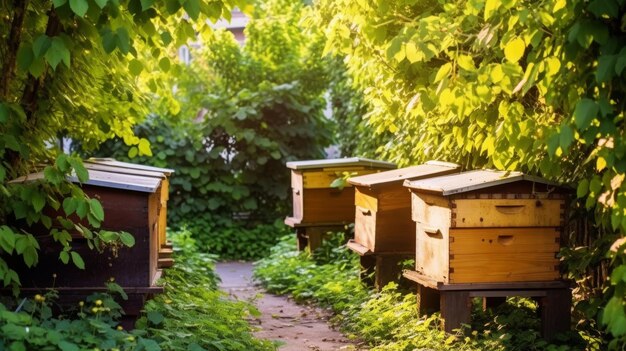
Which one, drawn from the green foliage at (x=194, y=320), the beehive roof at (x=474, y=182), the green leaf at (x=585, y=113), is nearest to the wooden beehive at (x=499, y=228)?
the beehive roof at (x=474, y=182)

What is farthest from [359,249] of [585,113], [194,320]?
[585,113]

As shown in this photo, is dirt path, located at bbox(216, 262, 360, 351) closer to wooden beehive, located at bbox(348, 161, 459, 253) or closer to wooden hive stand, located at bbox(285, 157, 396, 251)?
wooden beehive, located at bbox(348, 161, 459, 253)

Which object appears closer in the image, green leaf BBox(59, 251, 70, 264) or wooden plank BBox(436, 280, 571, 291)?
green leaf BBox(59, 251, 70, 264)

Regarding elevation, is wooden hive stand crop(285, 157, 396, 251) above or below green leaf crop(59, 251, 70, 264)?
above

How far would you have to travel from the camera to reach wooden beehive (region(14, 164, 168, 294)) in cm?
623

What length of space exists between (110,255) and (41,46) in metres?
1.67

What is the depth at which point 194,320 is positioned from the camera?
695 cm

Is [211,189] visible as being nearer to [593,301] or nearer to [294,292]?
[294,292]

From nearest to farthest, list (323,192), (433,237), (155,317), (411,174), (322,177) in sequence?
(155,317) < (433,237) < (411,174) < (322,177) < (323,192)

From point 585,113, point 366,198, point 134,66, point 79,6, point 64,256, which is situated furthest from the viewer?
point 366,198

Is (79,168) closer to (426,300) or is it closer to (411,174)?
(426,300)

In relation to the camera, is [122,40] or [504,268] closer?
[122,40]

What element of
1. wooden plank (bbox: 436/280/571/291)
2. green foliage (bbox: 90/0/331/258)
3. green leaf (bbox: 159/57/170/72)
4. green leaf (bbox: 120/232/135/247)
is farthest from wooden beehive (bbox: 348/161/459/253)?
green foliage (bbox: 90/0/331/258)

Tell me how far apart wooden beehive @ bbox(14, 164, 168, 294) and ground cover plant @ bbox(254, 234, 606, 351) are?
212 centimetres
